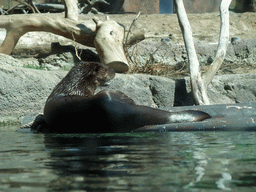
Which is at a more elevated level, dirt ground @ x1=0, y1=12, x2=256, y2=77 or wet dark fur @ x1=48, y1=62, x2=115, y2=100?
dirt ground @ x1=0, y1=12, x2=256, y2=77

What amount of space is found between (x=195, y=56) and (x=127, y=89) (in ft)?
5.53

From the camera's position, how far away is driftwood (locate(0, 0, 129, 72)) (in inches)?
314

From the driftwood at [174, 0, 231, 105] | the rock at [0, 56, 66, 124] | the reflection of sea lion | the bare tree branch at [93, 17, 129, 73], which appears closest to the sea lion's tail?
the reflection of sea lion

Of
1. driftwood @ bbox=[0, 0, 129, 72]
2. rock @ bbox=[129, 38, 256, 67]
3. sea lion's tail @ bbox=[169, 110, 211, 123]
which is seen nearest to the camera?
sea lion's tail @ bbox=[169, 110, 211, 123]

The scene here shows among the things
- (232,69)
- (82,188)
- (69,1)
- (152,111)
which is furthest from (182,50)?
(82,188)

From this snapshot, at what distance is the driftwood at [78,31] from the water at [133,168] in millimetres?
5372

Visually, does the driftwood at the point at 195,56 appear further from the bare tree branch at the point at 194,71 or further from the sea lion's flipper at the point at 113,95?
the sea lion's flipper at the point at 113,95

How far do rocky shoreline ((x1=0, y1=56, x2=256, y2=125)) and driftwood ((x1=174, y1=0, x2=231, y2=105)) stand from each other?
29 cm

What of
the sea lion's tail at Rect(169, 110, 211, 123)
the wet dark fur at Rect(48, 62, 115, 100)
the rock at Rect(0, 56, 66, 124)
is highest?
the wet dark fur at Rect(48, 62, 115, 100)

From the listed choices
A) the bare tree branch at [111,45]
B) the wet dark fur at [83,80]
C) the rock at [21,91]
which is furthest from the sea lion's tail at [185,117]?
the bare tree branch at [111,45]

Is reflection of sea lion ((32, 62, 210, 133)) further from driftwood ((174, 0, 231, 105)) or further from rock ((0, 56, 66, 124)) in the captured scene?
driftwood ((174, 0, 231, 105))

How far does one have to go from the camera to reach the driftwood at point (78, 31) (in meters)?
7.98

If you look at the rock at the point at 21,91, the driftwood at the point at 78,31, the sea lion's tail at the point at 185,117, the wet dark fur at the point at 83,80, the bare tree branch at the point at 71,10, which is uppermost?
the bare tree branch at the point at 71,10

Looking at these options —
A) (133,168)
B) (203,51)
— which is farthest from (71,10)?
(133,168)
